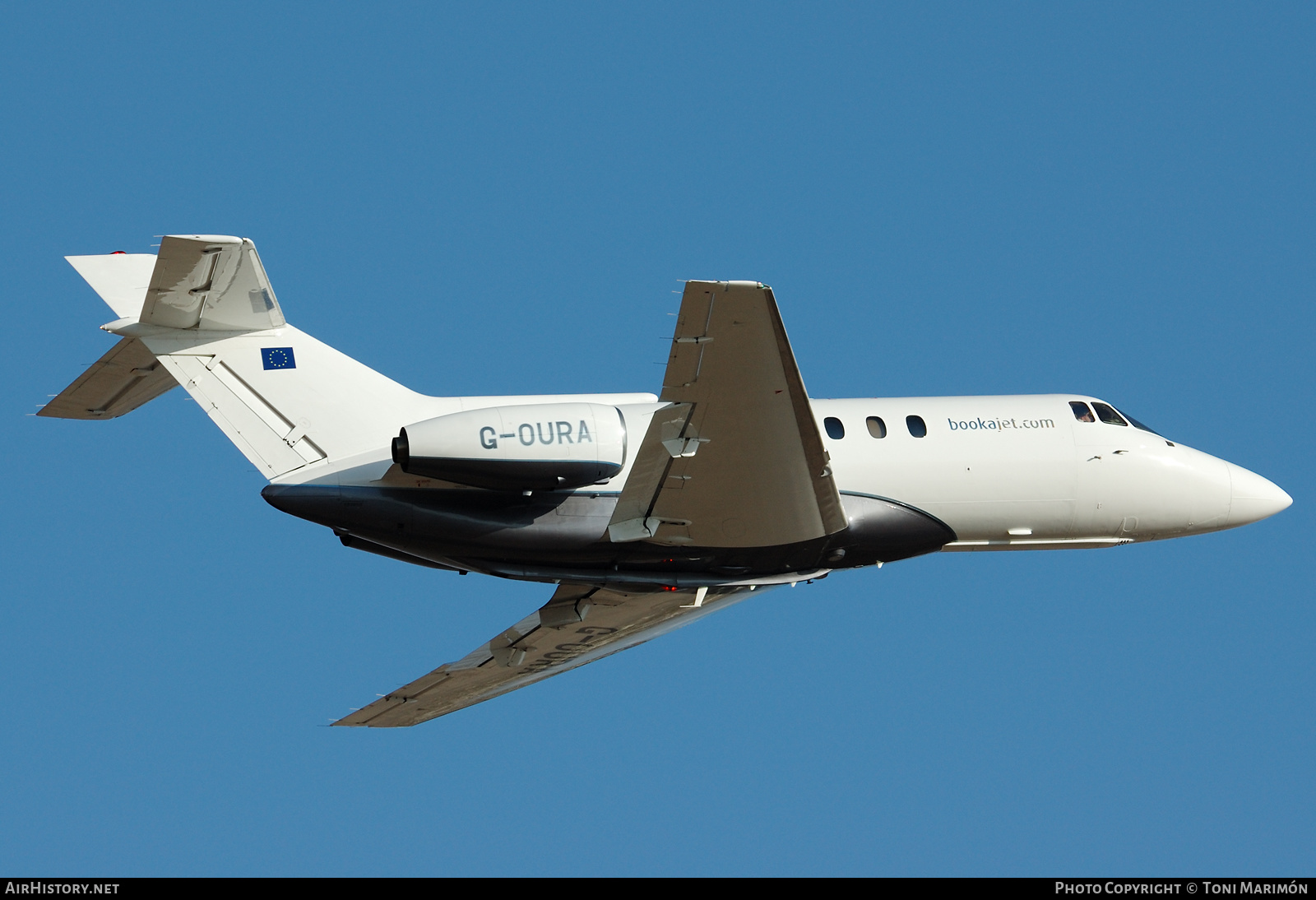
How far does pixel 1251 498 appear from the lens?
22.4 m

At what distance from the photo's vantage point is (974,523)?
20.7 m

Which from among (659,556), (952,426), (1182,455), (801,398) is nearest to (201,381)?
(659,556)

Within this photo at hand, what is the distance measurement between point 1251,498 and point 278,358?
14.1 metres

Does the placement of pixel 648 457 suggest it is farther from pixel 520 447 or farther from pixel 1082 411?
pixel 1082 411

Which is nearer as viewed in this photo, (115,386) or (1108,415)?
(115,386)

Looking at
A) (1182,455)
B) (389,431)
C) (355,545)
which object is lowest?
(355,545)

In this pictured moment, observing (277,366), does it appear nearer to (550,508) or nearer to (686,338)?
(550,508)

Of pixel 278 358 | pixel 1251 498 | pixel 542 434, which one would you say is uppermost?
pixel 1251 498

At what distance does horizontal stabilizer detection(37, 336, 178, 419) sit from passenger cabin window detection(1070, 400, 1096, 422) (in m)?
12.4

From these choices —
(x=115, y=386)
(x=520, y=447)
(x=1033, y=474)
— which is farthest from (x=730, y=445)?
(x=115, y=386)

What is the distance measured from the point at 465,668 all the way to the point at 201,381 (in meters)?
7.60

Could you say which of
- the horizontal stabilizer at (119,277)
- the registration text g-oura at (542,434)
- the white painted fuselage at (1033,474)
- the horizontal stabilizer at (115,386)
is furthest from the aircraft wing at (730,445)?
the horizontal stabilizer at (119,277)

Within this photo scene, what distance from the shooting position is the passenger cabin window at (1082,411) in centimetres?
2153

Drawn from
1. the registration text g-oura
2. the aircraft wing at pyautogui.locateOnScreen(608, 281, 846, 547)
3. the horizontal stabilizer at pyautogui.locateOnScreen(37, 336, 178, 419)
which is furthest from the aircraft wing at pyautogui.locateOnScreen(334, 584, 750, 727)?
the horizontal stabilizer at pyautogui.locateOnScreen(37, 336, 178, 419)
